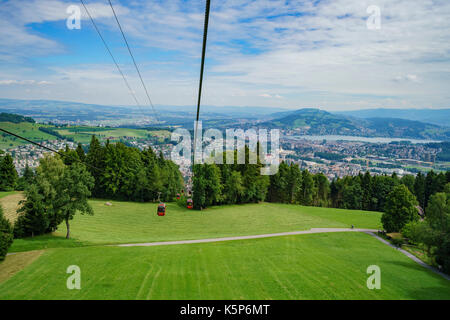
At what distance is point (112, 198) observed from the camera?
54.5 metres

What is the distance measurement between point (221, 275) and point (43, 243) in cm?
1798

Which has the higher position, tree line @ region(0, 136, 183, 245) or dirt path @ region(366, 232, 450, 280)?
tree line @ region(0, 136, 183, 245)

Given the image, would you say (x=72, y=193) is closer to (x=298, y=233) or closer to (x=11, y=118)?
(x=298, y=233)

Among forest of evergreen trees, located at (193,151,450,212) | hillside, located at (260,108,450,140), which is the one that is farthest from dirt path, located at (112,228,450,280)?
hillside, located at (260,108,450,140)

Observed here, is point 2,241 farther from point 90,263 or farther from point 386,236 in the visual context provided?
point 386,236

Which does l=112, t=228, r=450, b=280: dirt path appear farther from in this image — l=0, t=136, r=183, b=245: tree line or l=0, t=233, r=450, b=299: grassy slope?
l=0, t=136, r=183, b=245: tree line

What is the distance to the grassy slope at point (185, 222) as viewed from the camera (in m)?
28.3

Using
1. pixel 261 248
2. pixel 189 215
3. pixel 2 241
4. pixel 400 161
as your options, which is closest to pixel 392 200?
pixel 261 248

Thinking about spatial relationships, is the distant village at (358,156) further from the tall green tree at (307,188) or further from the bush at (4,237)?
the bush at (4,237)

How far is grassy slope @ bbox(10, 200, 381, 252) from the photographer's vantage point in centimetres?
2827

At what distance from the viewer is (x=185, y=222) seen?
39312mm

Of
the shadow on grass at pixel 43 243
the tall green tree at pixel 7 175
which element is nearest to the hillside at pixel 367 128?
the tall green tree at pixel 7 175

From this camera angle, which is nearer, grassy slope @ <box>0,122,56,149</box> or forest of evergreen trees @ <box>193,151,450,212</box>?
forest of evergreen trees @ <box>193,151,450,212</box>

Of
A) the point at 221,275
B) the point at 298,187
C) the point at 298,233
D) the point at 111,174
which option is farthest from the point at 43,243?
the point at 298,187
